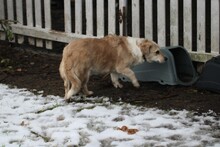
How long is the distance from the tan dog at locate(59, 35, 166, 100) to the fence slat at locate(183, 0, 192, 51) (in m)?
0.55

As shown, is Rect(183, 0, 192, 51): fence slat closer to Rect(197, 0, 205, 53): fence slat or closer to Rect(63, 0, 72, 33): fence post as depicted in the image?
Rect(197, 0, 205, 53): fence slat

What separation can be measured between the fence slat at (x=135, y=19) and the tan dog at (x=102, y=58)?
35.9 inches

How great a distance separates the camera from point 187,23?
23.1 ft

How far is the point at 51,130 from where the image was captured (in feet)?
17.2

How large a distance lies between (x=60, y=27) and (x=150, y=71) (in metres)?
2.88

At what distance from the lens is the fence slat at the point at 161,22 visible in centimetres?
721

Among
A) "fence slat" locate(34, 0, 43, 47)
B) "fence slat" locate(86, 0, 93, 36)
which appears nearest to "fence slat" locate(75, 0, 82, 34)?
"fence slat" locate(86, 0, 93, 36)

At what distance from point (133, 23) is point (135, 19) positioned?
0.23 feet

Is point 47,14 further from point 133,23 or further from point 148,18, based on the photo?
point 148,18

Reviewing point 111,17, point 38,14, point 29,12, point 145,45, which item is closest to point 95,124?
point 145,45

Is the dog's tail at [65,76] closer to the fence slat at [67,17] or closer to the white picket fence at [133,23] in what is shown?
the white picket fence at [133,23]

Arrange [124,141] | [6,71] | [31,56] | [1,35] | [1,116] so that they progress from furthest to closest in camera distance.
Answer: [1,35]
[31,56]
[6,71]
[1,116]
[124,141]

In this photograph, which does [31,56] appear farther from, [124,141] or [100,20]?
[124,141]

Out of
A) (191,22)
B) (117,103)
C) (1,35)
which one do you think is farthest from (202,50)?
(1,35)
